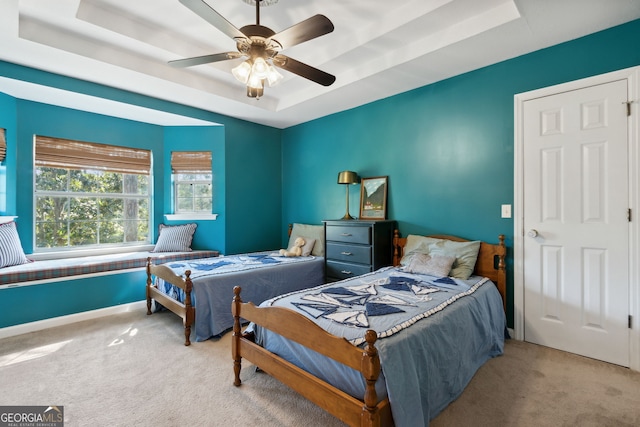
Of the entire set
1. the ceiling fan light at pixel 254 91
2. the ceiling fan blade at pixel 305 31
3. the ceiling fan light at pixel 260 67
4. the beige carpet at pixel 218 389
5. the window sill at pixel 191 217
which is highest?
the ceiling fan blade at pixel 305 31

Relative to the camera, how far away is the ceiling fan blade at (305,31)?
5.52 ft

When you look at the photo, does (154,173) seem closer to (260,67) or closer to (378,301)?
(260,67)

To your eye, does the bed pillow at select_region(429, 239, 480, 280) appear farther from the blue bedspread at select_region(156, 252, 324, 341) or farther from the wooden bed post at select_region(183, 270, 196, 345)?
the wooden bed post at select_region(183, 270, 196, 345)

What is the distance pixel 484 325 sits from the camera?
2.15 metres

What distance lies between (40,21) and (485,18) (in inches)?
137

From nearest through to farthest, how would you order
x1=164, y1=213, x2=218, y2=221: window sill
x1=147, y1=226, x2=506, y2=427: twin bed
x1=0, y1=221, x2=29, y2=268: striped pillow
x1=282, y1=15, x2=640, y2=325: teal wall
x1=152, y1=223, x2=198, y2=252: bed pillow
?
x1=147, y1=226, x2=506, y2=427: twin bed → x1=282, y1=15, x2=640, y2=325: teal wall → x1=0, y1=221, x2=29, y2=268: striped pillow → x1=152, y1=223, x2=198, y2=252: bed pillow → x1=164, y1=213, x2=218, y2=221: window sill

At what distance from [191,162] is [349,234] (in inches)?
107

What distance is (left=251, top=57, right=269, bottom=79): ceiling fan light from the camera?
1966mm

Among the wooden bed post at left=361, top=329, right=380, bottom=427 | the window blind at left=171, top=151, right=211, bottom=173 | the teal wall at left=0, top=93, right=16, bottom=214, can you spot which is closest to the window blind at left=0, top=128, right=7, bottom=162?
the teal wall at left=0, top=93, right=16, bottom=214

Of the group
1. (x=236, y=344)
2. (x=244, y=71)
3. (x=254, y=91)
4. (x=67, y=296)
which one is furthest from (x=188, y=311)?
(x=244, y=71)

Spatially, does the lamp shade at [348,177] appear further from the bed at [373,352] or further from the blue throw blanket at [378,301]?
the bed at [373,352]

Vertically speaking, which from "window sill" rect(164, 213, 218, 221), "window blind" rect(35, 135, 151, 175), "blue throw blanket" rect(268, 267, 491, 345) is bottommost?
"blue throw blanket" rect(268, 267, 491, 345)

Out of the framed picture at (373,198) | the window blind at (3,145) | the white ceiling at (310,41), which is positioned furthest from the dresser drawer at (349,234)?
the window blind at (3,145)

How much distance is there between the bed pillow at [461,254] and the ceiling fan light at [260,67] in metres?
2.19
